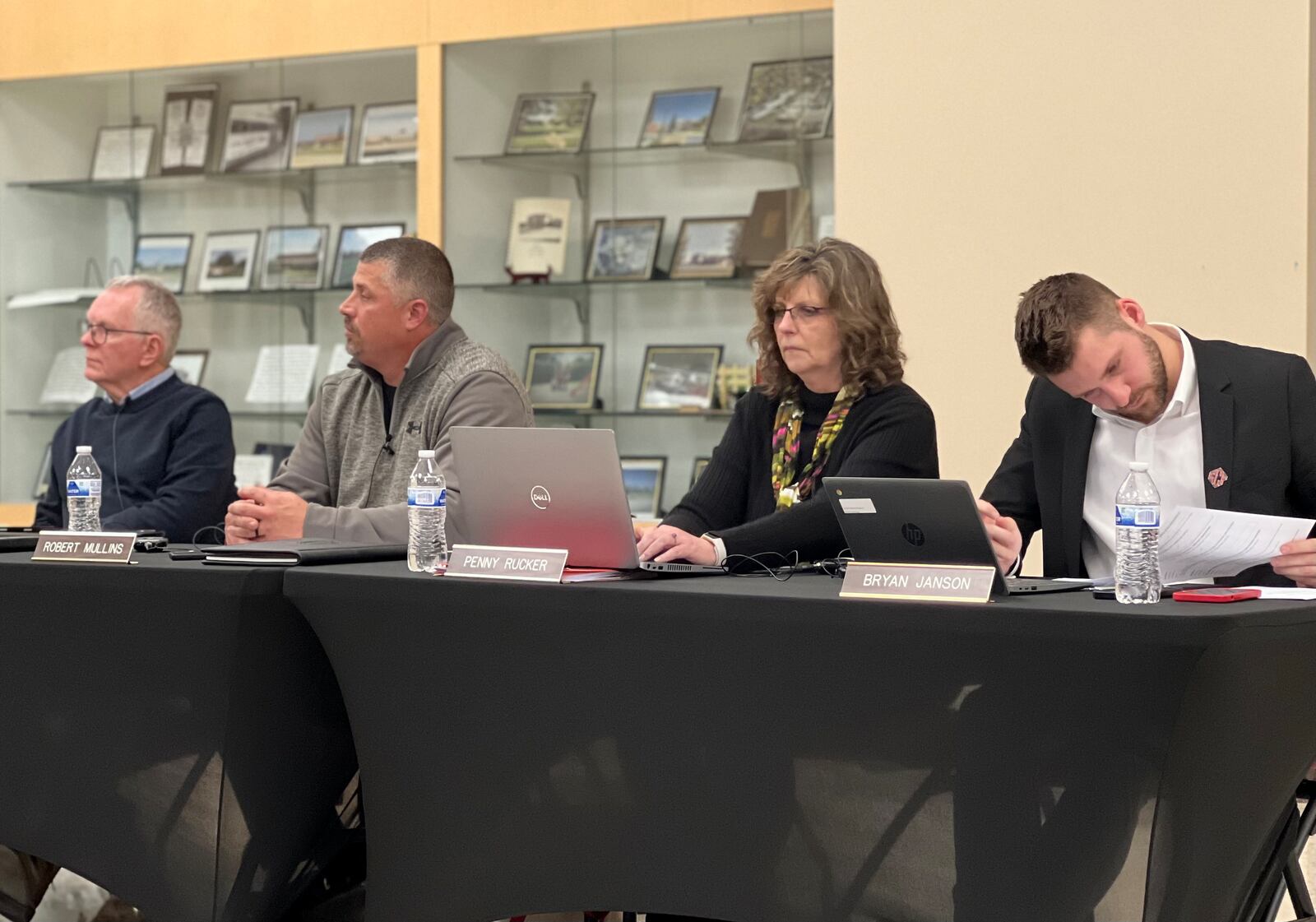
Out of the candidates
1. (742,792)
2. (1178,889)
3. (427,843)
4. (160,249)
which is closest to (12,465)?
(160,249)

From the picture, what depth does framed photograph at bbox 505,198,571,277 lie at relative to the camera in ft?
15.7

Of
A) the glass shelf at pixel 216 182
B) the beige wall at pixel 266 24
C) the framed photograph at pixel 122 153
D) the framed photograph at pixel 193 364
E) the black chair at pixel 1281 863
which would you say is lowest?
the black chair at pixel 1281 863

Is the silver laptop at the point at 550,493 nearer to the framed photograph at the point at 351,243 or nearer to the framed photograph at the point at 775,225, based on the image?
the framed photograph at the point at 775,225

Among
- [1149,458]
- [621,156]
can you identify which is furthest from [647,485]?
[1149,458]

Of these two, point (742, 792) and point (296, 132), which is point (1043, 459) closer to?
point (742, 792)

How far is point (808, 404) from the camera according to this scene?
10.0 feet

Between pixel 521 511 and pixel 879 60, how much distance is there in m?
2.00

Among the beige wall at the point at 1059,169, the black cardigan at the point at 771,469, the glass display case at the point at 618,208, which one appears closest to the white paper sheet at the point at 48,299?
the glass display case at the point at 618,208

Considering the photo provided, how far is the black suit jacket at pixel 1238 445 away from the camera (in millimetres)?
2633

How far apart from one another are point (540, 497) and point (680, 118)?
2645 millimetres

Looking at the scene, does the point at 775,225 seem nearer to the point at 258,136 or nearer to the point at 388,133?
the point at 388,133

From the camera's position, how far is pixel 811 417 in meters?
3.04

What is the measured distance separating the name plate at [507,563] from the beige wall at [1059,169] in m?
1.79

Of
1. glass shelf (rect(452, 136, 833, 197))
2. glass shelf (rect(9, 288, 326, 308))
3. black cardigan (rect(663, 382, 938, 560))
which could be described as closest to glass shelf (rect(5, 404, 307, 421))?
glass shelf (rect(9, 288, 326, 308))
